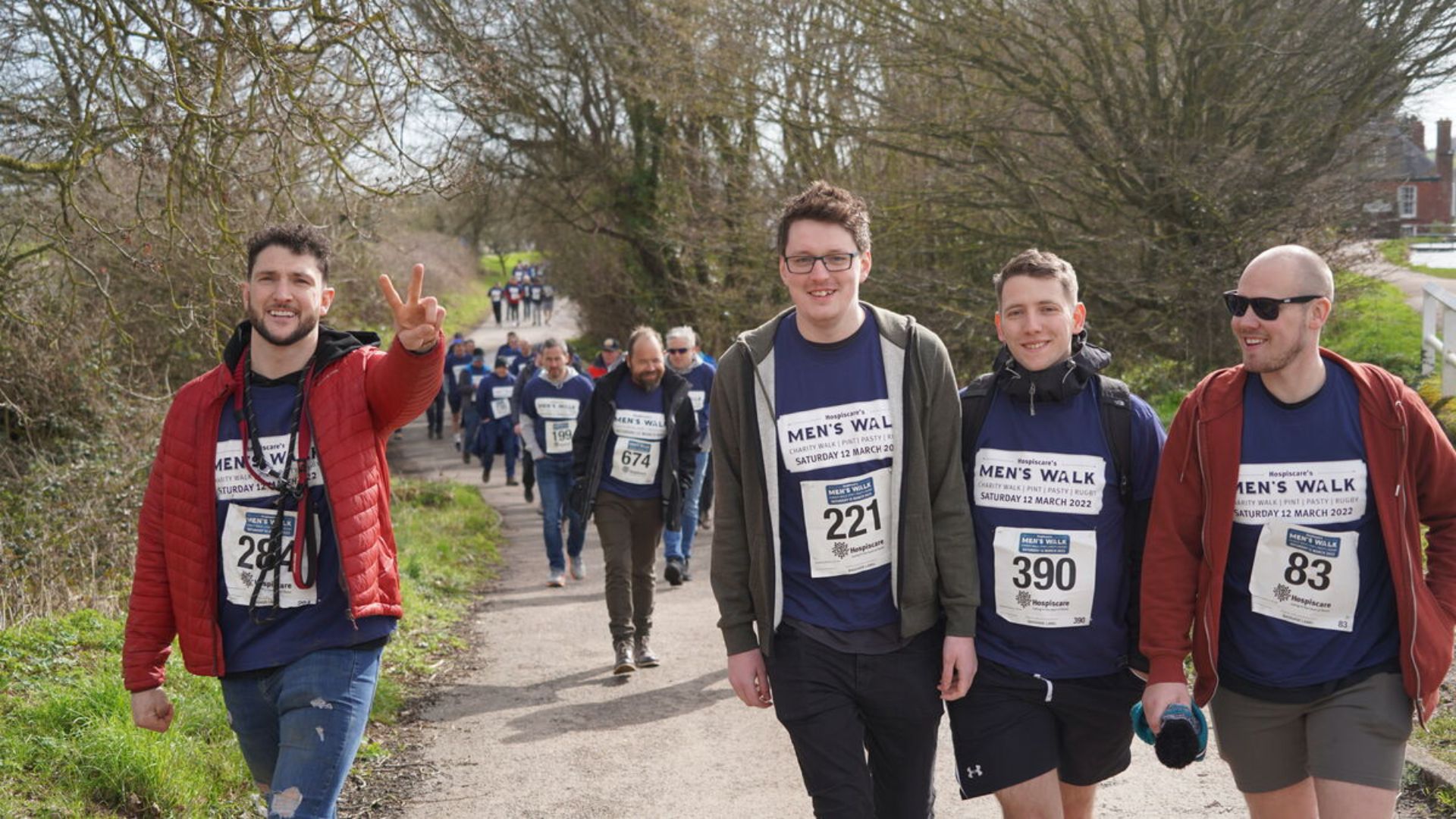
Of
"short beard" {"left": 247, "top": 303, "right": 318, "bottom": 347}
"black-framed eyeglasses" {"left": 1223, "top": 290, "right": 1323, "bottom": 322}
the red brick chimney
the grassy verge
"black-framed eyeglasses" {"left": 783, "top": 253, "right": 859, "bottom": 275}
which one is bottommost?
the grassy verge

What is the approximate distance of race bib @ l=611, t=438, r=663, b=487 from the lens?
350 inches

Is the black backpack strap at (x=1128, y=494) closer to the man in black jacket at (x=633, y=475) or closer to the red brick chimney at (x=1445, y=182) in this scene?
the man in black jacket at (x=633, y=475)

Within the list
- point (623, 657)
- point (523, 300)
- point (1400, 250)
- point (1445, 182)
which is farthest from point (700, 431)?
point (523, 300)

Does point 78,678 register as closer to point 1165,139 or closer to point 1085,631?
point 1085,631

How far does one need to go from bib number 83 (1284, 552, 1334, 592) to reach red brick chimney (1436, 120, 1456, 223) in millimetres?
40181

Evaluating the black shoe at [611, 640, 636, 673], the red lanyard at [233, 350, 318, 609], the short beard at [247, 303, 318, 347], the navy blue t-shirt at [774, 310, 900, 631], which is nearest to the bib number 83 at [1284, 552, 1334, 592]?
the navy blue t-shirt at [774, 310, 900, 631]

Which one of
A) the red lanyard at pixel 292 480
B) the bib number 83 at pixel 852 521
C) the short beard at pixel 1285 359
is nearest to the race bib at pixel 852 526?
the bib number 83 at pixel 852 521

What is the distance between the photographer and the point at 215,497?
3949 millimetres

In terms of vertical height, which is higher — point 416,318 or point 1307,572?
point 416,318

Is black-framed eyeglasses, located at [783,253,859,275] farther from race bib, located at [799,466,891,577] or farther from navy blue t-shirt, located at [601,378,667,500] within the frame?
navy blue t-shirt, located at [601,378,667,500]

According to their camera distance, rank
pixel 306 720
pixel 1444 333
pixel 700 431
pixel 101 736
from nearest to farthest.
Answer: pixel 306 720 → pixel 101 736 → pixel 700 431 → pixel 1444 333

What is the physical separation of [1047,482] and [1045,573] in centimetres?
26

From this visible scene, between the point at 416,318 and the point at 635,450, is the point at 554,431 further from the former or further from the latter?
the point at 416,318

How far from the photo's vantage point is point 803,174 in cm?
1967
